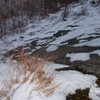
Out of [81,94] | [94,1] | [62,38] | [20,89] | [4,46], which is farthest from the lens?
[94,1]

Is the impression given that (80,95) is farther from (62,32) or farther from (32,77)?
(62,32)

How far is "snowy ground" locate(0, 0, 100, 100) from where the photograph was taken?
3.38 m

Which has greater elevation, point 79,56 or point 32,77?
point 32,77

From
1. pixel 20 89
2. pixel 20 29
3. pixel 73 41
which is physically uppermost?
pixel 20 89

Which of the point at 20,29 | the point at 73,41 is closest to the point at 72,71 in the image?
the point at 73,41

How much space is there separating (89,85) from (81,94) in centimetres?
19

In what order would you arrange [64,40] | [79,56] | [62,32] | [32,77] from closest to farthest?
[32,77], [79,56], [64,40], [62,32]

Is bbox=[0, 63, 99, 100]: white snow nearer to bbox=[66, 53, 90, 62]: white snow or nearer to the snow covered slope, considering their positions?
bbox=[66, 53, 90, 62]: white snow

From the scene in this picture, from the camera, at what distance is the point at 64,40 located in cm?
635

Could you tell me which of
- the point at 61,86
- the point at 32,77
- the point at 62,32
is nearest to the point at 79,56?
the point at 61,86

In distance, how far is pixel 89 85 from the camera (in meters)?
3.58

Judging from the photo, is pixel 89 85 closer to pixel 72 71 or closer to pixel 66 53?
pixel 72 71

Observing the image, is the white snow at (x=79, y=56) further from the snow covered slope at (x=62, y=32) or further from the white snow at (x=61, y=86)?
the white snow at (x=61, y=86)

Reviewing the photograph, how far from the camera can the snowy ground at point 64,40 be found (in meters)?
3.38
